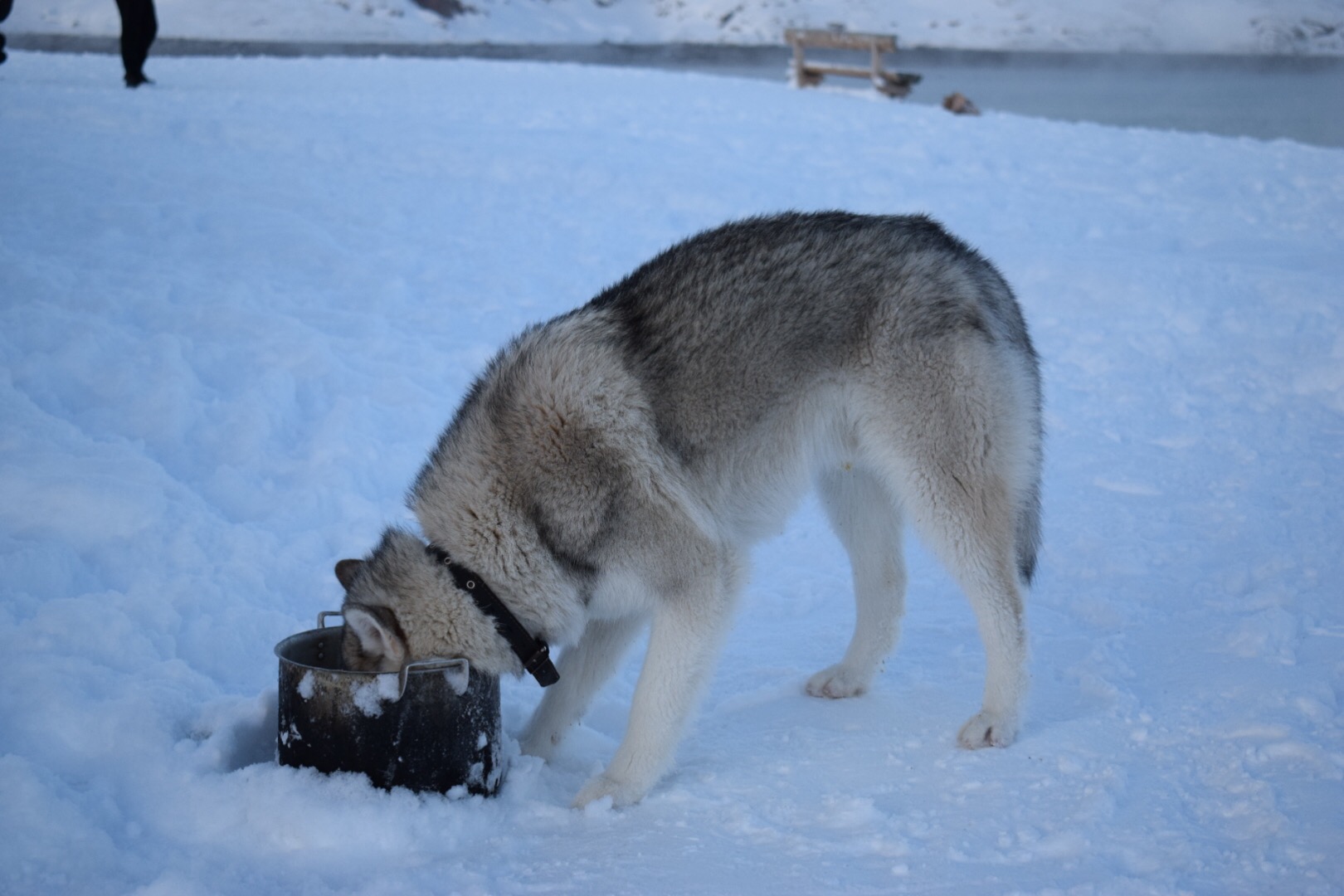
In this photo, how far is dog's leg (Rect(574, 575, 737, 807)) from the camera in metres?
3.33

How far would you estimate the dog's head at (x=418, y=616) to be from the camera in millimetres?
3182

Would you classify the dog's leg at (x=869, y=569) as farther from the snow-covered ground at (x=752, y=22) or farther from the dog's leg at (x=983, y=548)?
the snow-covered ground at (x=752, y=22)

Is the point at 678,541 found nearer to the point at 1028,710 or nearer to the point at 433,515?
the point at 433,515

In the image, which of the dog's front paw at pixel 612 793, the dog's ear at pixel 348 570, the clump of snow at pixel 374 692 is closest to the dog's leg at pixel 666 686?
the dog's front paw at pixel 612 793

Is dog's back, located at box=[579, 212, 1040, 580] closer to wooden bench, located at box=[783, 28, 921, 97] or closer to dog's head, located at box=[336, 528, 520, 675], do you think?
dog's head, located at box=[336, 528, 520, 675]

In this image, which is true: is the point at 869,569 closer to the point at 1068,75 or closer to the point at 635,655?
the point at 635,655

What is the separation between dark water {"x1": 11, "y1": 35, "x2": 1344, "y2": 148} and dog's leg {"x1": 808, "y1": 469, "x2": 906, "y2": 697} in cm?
1492

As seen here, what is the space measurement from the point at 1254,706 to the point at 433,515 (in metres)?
2.67

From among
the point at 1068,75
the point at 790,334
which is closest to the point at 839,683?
the point at 790,334

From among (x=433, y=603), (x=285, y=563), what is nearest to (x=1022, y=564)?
(x=433, y=603)

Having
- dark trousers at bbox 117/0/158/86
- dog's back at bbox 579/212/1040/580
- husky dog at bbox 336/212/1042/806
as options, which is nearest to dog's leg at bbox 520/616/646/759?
husky dog at bbox 336/212/1042/806

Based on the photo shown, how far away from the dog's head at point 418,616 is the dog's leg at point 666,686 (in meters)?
0.41

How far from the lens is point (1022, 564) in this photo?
3785 millimetres

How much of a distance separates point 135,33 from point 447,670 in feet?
39.3
